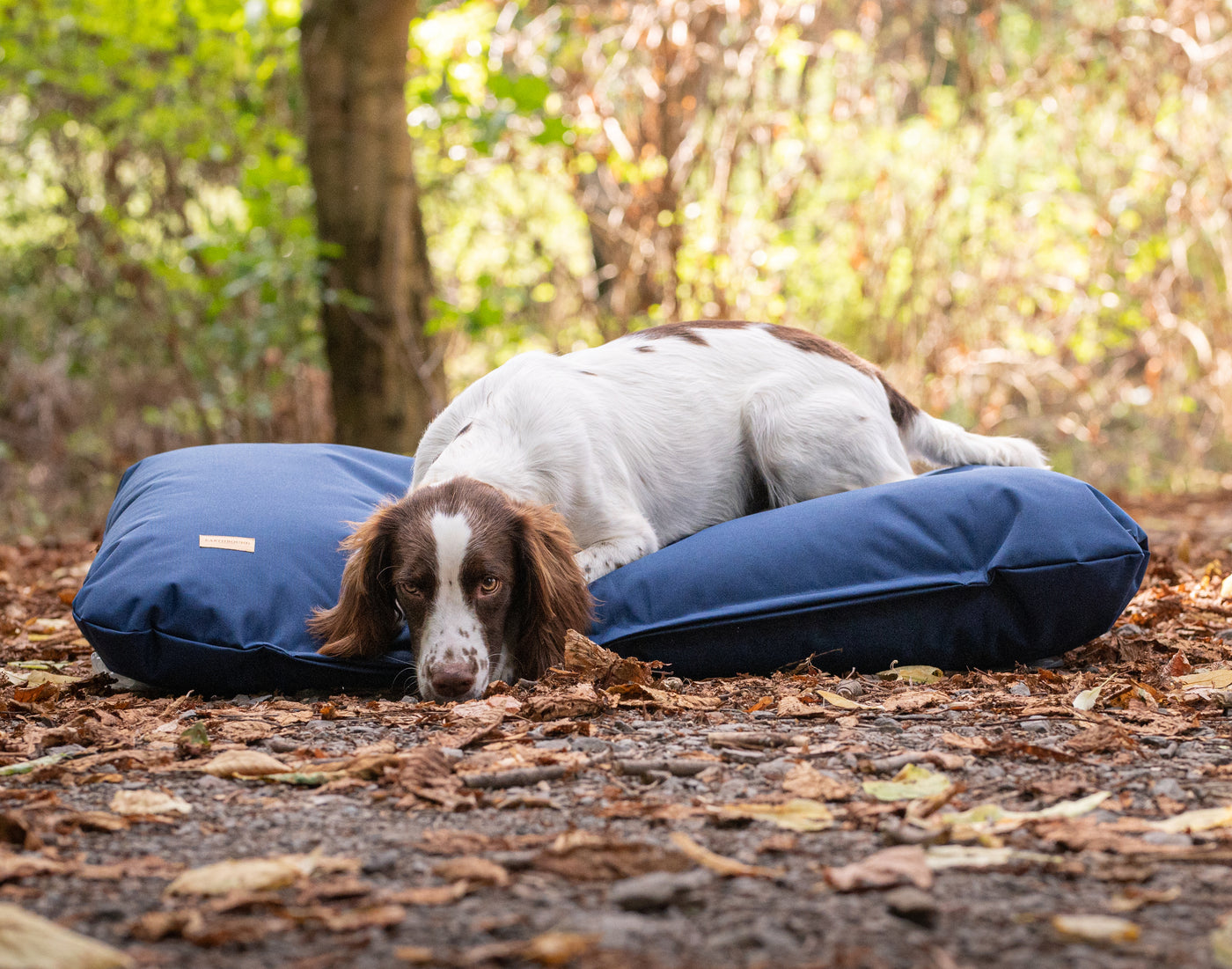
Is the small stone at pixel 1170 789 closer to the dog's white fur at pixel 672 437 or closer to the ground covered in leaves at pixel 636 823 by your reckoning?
the ground covered in leaves at pixel 636 823

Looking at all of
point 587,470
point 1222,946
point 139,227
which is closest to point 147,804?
point 1222,946

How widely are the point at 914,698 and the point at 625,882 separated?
4.18 feet

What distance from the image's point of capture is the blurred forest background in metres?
7.26

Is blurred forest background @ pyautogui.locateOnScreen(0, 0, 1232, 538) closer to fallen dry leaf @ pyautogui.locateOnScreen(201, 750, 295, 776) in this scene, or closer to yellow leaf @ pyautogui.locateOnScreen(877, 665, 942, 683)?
yellow leaf @ pyautogui.locateOnScreen(877, 665, 942, 683)

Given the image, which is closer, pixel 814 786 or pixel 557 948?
pixel 557 948

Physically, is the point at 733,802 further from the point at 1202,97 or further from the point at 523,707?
the point at 1202,97

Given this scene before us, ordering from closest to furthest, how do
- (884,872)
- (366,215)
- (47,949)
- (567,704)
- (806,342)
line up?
(47,949)
(884,872)
(567,704)
(806,342)
(366,215)

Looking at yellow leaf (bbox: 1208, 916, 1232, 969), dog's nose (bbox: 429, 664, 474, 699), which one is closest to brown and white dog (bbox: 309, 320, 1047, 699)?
dog's nose (bbox: 429, 664, 474, 699)

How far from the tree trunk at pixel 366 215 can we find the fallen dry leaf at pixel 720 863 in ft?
15.4

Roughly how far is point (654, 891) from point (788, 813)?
425 mm

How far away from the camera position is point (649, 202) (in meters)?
7.60

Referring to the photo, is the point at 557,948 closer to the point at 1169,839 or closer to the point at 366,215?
the point at 1169,839

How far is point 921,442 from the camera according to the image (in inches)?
166

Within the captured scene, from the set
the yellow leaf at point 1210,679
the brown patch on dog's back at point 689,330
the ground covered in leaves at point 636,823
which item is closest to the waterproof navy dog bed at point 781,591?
the ground covered in leaves at point 636,823
